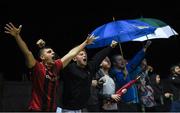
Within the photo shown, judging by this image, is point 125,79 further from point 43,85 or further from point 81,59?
point 43,85

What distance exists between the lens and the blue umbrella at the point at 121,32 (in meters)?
8.88

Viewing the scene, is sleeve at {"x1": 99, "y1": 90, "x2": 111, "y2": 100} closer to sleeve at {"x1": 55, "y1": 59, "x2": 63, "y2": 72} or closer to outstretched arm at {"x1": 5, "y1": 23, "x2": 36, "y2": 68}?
sleeve at {"x1": 55, "y1": 59, "x2": 63, "y2": 72}

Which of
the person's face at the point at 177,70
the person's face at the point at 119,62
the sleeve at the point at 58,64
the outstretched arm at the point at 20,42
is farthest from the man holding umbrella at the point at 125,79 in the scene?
the outstretched arm at the point at 20,42

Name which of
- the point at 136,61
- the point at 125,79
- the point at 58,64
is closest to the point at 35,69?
the point at 58,64

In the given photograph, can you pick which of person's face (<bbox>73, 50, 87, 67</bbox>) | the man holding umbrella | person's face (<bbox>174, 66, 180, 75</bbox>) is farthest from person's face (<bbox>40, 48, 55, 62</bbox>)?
person's face (<bbox>174, 66, 180, 75</bbox>)

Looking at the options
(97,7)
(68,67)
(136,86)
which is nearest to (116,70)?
(136,86)

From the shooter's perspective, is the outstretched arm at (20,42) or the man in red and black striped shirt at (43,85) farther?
the man in red and black striped shirt at (43,85)

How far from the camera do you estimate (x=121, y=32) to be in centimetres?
888

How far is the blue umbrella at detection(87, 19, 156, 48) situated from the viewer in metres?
8.88

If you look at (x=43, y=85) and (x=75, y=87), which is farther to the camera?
(x=75, y=87)

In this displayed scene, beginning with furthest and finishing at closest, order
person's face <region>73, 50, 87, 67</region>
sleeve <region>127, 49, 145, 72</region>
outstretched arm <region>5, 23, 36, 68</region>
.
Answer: sleeve <region>127, 49, 145, 72</region> < person's face <region>73, 50, 87, 67</region> < outstretched arm <region>5, 23, 36, 68</region>

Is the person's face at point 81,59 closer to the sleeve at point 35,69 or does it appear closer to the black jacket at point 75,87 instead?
the black jacket at point 75,87

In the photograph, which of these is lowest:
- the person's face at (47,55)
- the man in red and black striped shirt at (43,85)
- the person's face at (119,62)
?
the man in red and black striped shirt at (43,85)

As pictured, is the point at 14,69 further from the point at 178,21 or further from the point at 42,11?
the point at 178,21
